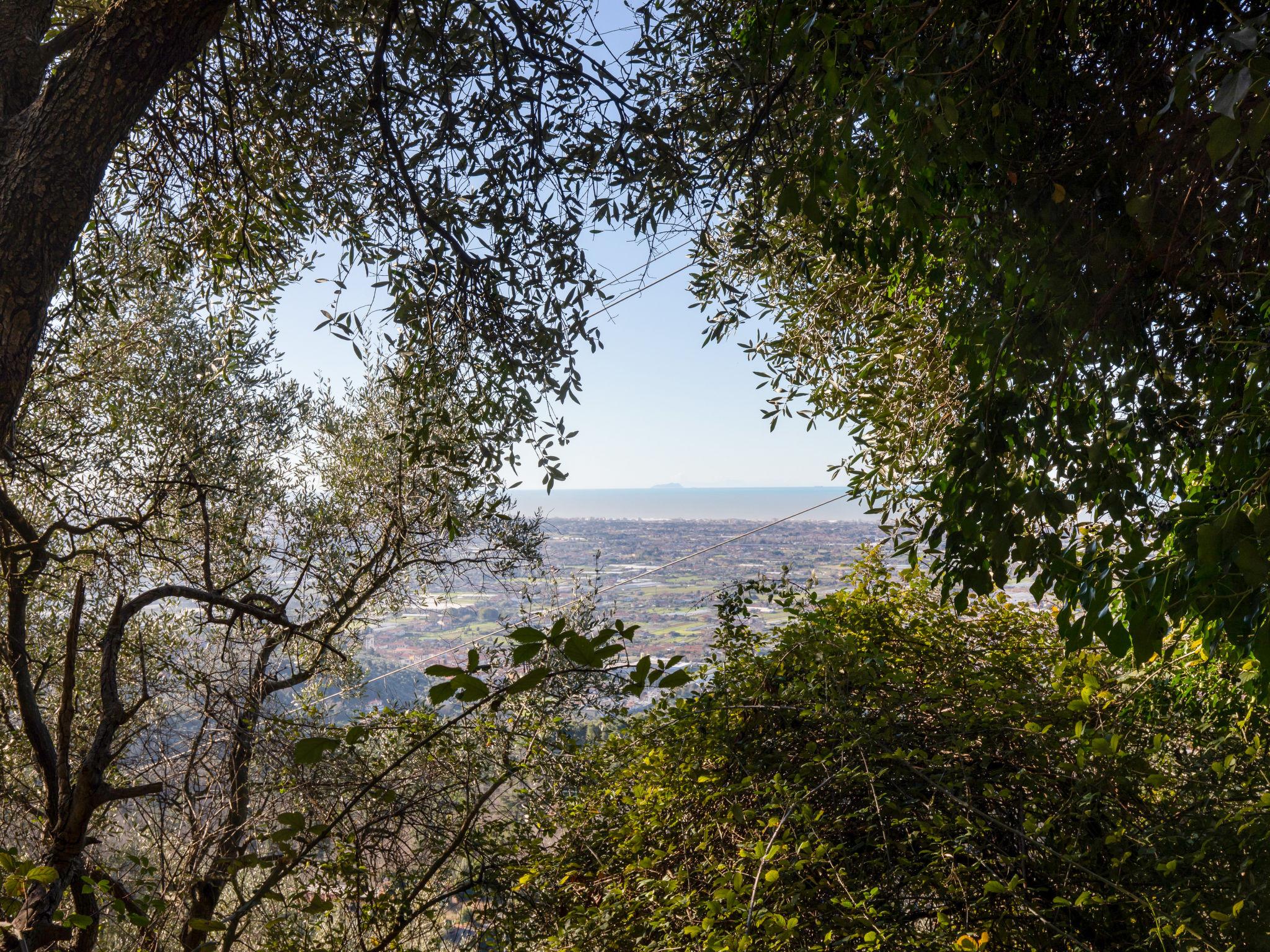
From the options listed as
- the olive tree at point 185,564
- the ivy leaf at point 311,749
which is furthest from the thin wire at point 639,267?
the ivy leaf at point 311,749

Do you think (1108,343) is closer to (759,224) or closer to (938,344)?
(938,344)

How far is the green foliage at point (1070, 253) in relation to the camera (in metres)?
1.97

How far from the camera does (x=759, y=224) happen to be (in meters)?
3.95

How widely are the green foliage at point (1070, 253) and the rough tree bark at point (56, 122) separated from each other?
2114 mm

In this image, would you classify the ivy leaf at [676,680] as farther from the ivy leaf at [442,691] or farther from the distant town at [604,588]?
the distant town at [604,588]

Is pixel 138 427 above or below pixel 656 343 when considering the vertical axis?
below

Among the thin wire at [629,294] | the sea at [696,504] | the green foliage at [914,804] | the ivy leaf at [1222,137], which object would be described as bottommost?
the green foliage at [914,804]

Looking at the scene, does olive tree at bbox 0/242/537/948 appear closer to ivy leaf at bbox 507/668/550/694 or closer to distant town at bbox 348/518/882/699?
distant town at bbox 348/518/882/699

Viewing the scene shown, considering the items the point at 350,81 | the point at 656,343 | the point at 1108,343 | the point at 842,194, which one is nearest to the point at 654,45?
the point at 350,81

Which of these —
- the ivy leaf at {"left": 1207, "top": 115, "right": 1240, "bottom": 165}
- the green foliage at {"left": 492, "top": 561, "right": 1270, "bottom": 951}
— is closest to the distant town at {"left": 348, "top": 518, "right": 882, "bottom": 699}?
the green foliage at {"left": 492, "top": 561, "right": 1270, "bottom": 951}

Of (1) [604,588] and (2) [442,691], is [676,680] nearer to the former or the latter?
(2) [442,691]

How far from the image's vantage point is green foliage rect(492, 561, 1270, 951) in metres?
2.22

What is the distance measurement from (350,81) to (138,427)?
15.4ft

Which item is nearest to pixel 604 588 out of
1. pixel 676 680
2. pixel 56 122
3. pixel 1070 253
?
pixel 1070 253
